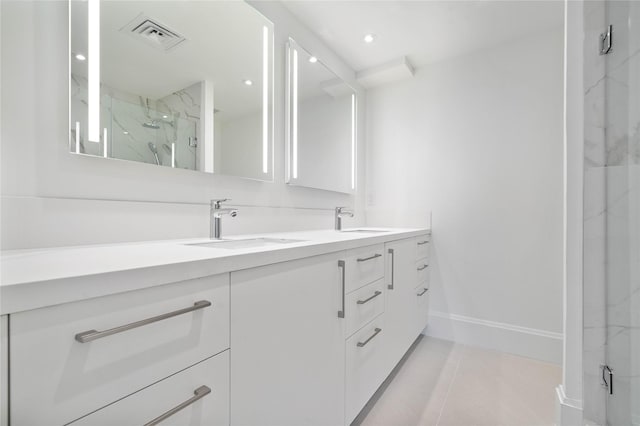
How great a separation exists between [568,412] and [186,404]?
157 cm

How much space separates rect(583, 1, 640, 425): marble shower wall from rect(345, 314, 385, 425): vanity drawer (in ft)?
2.92

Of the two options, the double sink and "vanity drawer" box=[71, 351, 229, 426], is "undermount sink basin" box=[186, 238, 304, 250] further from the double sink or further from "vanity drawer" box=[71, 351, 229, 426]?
"vanity drawer" box=[71, 351, 229, 426]

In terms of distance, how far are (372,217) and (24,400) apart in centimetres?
245

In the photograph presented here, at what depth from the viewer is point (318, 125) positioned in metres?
2.09

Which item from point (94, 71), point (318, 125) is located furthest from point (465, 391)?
point (94, 71)

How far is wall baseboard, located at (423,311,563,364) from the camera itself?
76.0 inches

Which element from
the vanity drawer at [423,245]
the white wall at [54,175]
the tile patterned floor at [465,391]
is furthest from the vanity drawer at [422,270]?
the white wall at [54,175]

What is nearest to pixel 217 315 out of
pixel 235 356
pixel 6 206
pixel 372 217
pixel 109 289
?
pixel 235 356

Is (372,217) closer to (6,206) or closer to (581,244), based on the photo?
(581,244)

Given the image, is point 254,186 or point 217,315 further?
point 254,186

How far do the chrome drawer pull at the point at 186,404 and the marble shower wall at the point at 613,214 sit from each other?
1.55 m

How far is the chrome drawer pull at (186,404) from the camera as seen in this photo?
55cm

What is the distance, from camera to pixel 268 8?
167 centimetres

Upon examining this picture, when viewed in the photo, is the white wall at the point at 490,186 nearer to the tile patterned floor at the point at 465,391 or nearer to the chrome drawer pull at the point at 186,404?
the tile patterned floor at the point at 465,391
